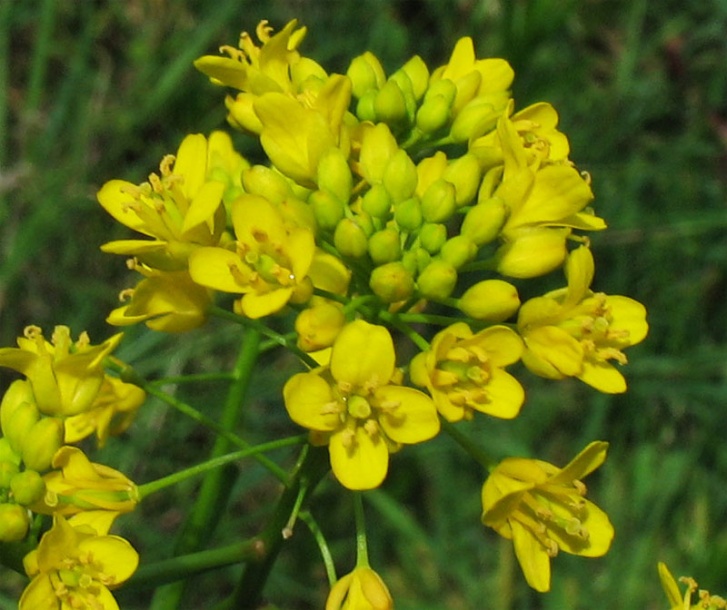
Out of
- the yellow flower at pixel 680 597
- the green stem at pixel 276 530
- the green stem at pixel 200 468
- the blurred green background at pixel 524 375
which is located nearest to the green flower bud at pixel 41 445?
the green stem at pixel 200 468

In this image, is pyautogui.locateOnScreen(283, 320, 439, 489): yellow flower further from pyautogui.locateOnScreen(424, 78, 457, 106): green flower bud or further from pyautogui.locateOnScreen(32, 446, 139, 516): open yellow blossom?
pyautogui.locateOnScreen(424, 78, 457, 106): green flower bud

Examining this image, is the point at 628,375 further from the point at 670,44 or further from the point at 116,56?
the point at 116,56

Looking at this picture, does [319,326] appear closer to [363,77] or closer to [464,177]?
[464,177]

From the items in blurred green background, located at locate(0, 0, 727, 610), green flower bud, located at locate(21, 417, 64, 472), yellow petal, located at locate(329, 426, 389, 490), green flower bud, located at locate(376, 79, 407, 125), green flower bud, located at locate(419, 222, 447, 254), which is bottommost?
blurred green background, located at locate(0, 0, 727, 610)

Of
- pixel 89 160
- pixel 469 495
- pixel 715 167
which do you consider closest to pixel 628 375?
pixel 469 495

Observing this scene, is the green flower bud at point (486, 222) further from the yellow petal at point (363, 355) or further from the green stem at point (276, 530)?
the green stem at point (276, 530)

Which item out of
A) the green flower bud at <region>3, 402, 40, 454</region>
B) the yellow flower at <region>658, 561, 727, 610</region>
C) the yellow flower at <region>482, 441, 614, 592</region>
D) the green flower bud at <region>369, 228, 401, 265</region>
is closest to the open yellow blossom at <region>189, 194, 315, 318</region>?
the green flower bud at <region>369, 228, 401, 265</region>

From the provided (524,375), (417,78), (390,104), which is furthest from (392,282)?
(524,375)
